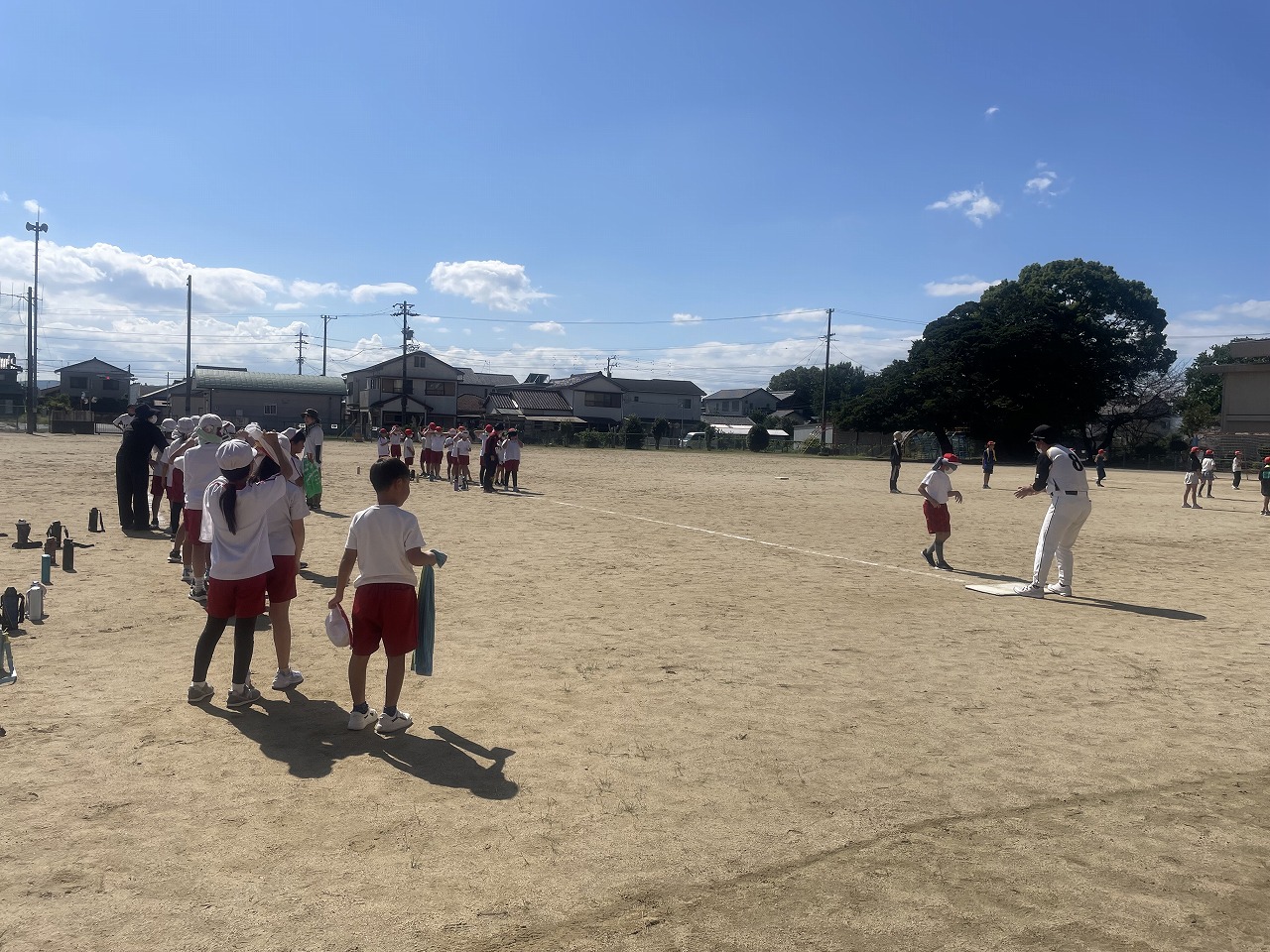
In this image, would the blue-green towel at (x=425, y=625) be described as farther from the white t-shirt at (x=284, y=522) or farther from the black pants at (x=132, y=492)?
the black pants at (x=132, y=492)

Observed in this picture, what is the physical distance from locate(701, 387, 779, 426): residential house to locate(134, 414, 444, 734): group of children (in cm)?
9843

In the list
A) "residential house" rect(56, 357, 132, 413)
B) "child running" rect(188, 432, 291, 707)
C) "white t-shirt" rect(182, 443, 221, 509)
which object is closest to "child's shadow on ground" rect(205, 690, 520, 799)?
"child running" rect(188, 432, 291, 707)

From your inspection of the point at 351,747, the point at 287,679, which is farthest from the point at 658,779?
the point at 287,679

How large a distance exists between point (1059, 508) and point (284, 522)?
317 inches

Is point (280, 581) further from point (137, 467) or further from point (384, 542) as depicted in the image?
point (137, 467)

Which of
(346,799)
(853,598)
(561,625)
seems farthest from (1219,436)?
(346,799)

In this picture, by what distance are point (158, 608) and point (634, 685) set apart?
190 inches

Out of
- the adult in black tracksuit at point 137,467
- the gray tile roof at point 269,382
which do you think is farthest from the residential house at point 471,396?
the adult in black tracksuit at point 137,467

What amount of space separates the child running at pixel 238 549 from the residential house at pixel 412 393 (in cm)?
7459

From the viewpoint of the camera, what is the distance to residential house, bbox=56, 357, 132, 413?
86.9 metres

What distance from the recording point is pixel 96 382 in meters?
87.7

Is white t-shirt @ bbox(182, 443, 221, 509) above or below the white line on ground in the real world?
above

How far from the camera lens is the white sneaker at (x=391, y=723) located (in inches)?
208

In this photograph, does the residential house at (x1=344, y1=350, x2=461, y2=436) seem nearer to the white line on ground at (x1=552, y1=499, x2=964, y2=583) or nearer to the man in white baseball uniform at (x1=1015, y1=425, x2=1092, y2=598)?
the white line on ground at (x1=552, y1=499, x2=964, y2=583)
